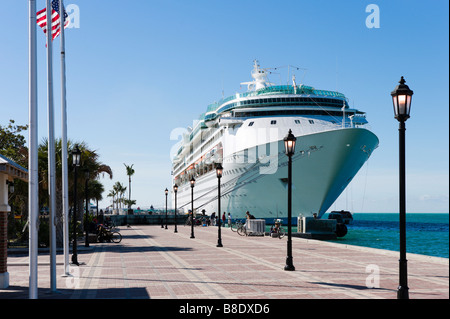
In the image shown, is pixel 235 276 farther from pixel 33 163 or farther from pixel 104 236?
pixel 104 236

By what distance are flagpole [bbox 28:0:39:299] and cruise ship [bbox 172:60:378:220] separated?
34.0 metres

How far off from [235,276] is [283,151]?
32.1 m

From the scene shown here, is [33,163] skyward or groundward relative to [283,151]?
groundward

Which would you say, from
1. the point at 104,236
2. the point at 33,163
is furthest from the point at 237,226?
the point at 33,163

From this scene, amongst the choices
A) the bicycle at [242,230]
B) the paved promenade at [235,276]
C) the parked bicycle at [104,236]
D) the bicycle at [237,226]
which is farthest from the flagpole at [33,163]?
the bicycle at [237,226]

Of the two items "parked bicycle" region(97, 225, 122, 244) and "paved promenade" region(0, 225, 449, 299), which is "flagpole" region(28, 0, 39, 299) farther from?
"parked bicycle" region(97, 225, 122, 244)

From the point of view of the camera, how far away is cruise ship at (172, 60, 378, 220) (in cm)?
4297

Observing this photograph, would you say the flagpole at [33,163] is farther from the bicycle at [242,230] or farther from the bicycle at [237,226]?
the bicycle at [237,226]

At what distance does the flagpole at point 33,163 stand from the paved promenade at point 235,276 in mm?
2137

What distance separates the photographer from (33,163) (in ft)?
29.3

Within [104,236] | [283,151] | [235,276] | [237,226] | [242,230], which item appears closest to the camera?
[235,276]

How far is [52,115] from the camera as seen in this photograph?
12.8m

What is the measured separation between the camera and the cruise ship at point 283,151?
43.0m
